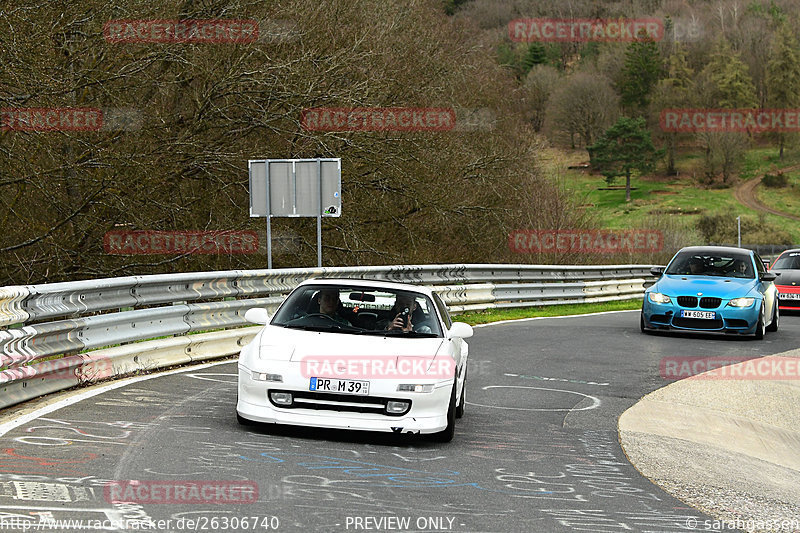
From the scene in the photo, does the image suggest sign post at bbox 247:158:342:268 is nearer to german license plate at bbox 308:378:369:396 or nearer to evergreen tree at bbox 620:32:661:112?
german license plate at bbox 308:378:369:396

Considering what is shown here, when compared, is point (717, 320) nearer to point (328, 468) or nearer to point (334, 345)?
point (334, 345)

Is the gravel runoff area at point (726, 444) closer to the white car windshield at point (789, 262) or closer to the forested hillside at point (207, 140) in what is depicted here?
the forested hillside at point (207, 140)

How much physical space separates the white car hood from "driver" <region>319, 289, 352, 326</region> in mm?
380

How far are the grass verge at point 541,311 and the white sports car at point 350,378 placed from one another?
10685 mm

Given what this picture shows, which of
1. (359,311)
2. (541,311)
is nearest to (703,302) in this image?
(541,311)

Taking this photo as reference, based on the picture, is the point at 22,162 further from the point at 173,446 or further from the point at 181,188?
the point at 173,446

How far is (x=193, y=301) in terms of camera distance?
12211 mm

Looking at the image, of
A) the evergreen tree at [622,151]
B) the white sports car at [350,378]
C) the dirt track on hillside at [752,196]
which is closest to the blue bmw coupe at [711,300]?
the white sports car at [350,378]

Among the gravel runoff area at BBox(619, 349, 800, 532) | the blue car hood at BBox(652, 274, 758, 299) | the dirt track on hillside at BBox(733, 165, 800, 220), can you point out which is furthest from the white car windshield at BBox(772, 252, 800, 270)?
the dirt track on hillside at BBox(733, 165, 800, 220)

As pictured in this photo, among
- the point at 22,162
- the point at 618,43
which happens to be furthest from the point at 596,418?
the point at 618,43

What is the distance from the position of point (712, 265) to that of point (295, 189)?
730cm

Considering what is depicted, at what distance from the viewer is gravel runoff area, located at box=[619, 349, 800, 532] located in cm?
609

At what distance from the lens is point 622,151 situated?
420 feet

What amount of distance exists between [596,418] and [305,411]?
299 centimetres
